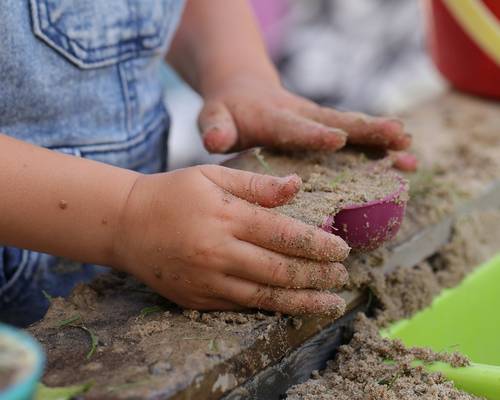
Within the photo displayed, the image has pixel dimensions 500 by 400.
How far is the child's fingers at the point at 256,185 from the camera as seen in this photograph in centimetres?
83

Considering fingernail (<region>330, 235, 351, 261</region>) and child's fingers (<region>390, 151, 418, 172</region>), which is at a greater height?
fingernail (<region>330, 235, 351, 261</region>)

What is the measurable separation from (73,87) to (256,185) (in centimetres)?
39

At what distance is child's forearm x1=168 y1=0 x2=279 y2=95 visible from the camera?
1323 mm

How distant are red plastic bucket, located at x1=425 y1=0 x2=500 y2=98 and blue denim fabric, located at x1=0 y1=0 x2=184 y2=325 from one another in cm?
66

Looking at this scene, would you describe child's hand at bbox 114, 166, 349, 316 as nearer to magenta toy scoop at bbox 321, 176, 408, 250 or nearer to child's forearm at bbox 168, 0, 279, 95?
magenta toy scoop at bbox 321, 176, 408, 250

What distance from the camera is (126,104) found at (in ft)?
3.93

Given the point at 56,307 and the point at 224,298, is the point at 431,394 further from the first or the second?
the point at 56,307

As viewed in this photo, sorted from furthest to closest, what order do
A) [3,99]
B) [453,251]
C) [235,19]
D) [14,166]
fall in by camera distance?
1. [235,19]
2. [453,251]
3. [3,99]
4. [14,166]

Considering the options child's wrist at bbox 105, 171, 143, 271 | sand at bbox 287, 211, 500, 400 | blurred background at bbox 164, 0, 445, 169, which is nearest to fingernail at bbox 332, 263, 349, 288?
sand at bbox 287, 211, 500, 400

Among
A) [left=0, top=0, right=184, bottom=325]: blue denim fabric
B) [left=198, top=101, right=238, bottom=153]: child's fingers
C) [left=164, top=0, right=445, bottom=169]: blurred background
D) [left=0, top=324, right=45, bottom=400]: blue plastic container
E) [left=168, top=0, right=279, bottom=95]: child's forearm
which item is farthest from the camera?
[left=164, top=0, right=445, bottom=169]: blurred background

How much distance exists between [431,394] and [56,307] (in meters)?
0.43

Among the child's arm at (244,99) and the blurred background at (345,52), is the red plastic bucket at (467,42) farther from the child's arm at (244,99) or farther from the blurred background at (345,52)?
the blurred background at (345,52)

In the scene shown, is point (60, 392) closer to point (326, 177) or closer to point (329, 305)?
point (329, 305)

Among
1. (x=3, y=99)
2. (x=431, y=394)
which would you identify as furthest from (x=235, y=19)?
(x=431, y=394)
